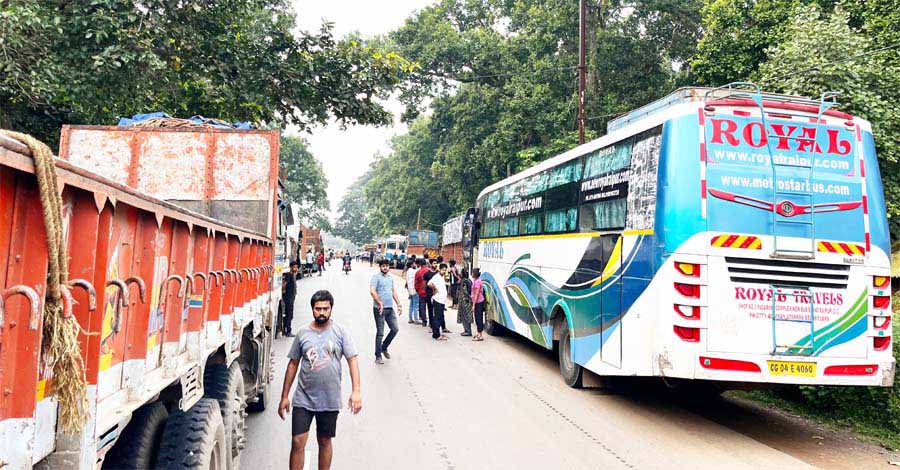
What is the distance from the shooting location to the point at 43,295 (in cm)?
190

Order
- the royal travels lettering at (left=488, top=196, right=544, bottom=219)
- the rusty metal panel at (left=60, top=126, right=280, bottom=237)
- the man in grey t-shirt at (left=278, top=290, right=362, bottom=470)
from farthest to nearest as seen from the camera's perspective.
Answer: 1. the royal travels lettering at (left=488, top=196, right=544, bottom=219)
2. the rusty metal panel at (left=60, top=126, right=280, bottom=237)
3. the man in grey t-shirt at (left=278, top=290, right=362, bottom=470)

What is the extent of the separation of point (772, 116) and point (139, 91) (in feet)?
31.3

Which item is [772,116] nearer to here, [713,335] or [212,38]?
[713,335]

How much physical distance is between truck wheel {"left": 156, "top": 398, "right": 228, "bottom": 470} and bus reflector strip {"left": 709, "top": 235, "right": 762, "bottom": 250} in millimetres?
5013

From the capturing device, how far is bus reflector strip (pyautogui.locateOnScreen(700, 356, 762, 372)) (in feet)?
21.4

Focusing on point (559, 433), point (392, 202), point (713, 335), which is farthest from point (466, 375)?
point (392, 202)

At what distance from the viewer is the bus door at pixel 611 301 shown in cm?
773

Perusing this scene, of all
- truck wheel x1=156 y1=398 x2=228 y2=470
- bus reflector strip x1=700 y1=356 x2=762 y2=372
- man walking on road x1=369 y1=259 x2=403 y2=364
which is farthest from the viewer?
man walking on road x1=369 y1=259 x2=403 y2=364

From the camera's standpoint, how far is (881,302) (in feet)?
22.1

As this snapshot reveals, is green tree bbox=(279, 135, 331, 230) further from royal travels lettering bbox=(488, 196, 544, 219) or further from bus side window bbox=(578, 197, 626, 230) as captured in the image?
bus side window bbox=(578, 197, 626, 230)

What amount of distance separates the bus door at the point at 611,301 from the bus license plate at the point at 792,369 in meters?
1.64

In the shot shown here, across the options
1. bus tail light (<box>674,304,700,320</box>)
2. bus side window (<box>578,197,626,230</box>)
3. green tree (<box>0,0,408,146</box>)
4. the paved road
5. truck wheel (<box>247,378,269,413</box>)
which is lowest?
the paved road

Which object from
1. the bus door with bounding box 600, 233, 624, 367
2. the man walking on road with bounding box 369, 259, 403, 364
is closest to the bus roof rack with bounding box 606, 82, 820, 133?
the bus door with bounding box 600, 233, 624, 367

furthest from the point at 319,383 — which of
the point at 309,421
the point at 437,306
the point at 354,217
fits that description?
the point at 354,217
